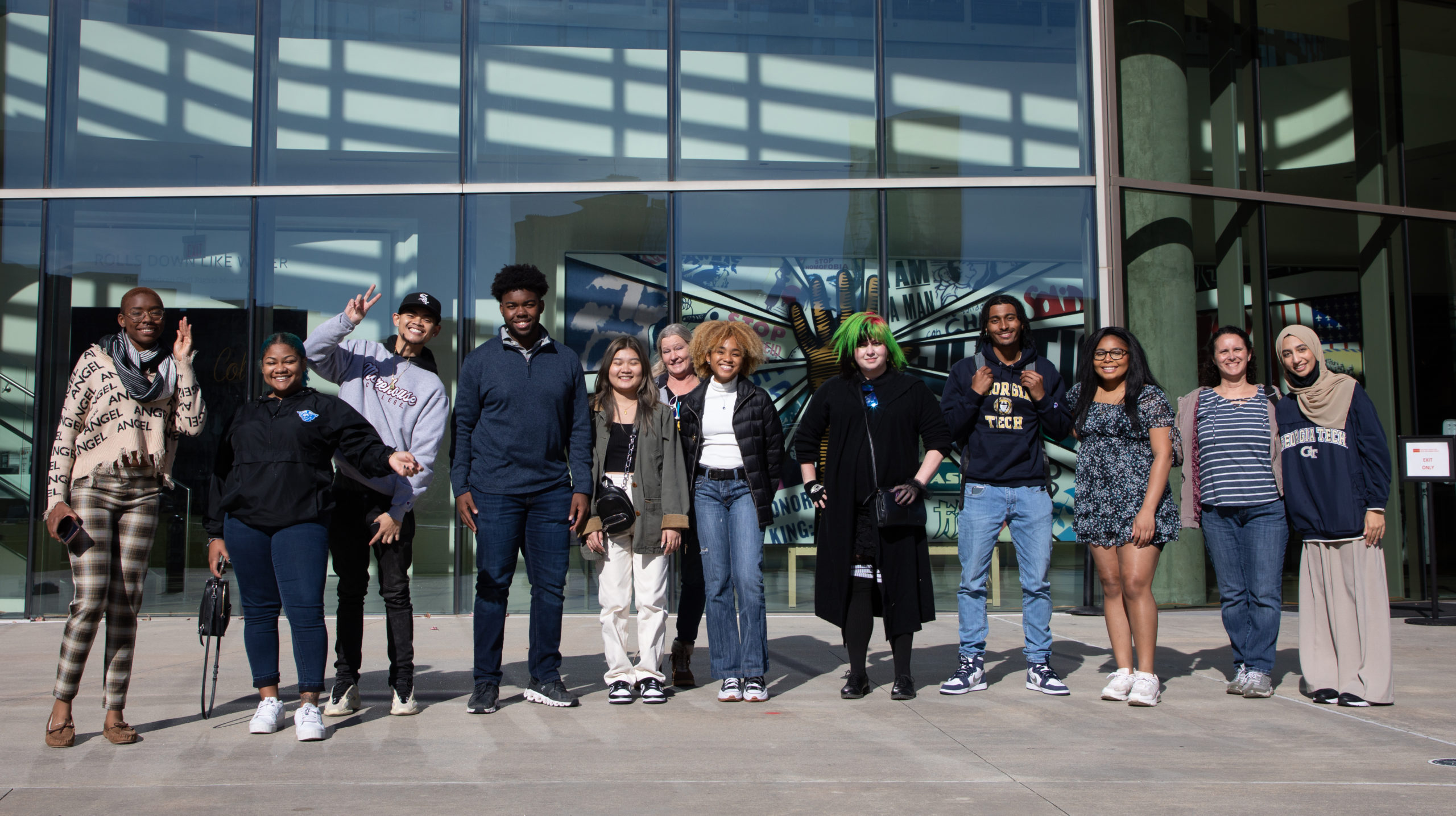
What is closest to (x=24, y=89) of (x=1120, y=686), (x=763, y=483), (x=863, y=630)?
(x=763, y=483)

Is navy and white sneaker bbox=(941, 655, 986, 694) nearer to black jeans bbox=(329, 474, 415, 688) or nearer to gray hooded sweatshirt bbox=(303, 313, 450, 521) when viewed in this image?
black jeans bbox=(329, 474, 415, 688)

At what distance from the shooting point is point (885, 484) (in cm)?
545

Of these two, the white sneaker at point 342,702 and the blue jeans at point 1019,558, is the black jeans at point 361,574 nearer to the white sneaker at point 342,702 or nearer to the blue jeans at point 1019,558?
the white sneaker at point 342,702

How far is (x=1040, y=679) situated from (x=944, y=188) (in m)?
4.83

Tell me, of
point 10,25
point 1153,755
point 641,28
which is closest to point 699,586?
point 1153,755

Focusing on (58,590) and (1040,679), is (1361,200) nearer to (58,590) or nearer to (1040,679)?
(1040,679)

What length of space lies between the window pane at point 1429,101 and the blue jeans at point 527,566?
8.73 meters

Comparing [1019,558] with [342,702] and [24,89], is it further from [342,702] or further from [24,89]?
[24,89]

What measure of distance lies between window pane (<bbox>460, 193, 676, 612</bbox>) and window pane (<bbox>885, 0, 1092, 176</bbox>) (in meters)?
2.09

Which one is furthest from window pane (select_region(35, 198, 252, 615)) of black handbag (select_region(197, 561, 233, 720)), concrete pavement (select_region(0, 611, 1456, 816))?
black handbag (select_region(197, 561, 233, 720))

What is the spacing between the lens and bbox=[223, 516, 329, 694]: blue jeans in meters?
4.60

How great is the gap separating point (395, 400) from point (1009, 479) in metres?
2.85

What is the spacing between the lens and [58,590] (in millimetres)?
8906

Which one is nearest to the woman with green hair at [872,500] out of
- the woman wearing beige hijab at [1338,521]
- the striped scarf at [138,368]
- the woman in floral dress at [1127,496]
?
the woman in floral dress at [1127,496]
